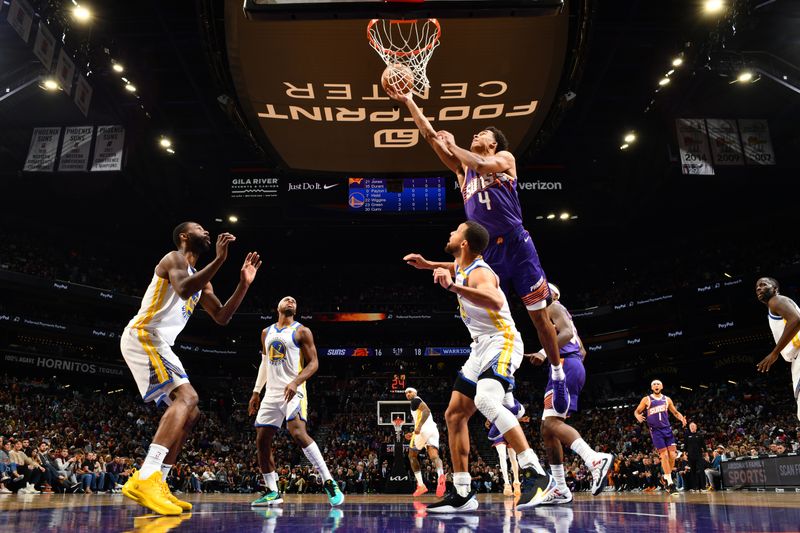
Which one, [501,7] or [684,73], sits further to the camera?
[684,73]

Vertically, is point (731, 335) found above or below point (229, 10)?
below

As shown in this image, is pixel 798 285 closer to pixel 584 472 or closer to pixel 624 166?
pixel 624 166

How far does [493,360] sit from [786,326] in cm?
362

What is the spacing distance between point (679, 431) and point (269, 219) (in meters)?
18.4

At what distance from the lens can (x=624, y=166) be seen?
2300 cm

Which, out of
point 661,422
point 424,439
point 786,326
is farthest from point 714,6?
point 424,439

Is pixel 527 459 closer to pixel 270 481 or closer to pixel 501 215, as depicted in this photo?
pixel 501 215

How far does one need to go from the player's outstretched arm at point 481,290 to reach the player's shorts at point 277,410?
2937mm

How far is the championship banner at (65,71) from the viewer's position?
15453 millimetres

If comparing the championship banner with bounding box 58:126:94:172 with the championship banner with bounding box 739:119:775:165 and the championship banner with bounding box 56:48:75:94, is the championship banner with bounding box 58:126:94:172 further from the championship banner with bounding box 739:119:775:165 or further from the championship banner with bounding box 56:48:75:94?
the championship banner with bounding box 739:119:775:165

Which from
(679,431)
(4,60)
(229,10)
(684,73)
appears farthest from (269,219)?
(679,431)

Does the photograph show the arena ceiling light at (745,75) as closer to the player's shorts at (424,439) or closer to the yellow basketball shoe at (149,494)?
the player's shorts at (424,439)

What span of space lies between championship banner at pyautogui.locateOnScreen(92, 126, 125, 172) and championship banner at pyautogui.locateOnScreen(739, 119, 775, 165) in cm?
1977

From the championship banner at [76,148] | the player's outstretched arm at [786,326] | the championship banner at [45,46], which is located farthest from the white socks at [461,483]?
the championship banner at [76,148]
